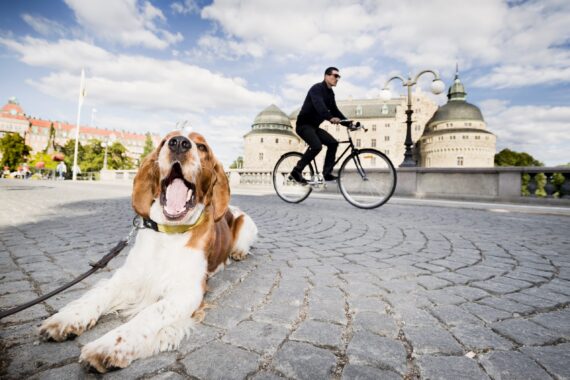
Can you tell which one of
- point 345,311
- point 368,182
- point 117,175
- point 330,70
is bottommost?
point 345,311

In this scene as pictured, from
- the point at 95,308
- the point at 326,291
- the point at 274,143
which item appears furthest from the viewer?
the point at 274,143

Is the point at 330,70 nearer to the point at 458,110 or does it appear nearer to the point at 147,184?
the point at 147,184

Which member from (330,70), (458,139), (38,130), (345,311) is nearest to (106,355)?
(345,311)

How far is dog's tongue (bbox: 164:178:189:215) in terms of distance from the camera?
192 centimetres

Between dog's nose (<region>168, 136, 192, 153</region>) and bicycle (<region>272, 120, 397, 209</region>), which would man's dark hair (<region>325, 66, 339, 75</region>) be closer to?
bicycle (<region>272, 120, 397, 209</region>)

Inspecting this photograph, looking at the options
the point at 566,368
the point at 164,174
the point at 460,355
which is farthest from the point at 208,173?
the point at 566,368

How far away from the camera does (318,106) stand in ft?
21.5

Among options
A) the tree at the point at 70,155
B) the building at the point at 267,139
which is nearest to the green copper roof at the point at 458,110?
the building at the point at 267,139

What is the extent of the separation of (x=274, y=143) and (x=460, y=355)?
68473 millimetres

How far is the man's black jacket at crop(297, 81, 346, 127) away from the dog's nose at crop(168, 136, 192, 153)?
4965mm

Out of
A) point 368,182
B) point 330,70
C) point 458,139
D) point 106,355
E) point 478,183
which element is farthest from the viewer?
point 458,139

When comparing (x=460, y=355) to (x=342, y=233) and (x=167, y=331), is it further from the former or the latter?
(x=342, y=233)

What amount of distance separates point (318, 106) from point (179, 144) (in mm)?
5113

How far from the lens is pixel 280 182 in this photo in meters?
9.02
